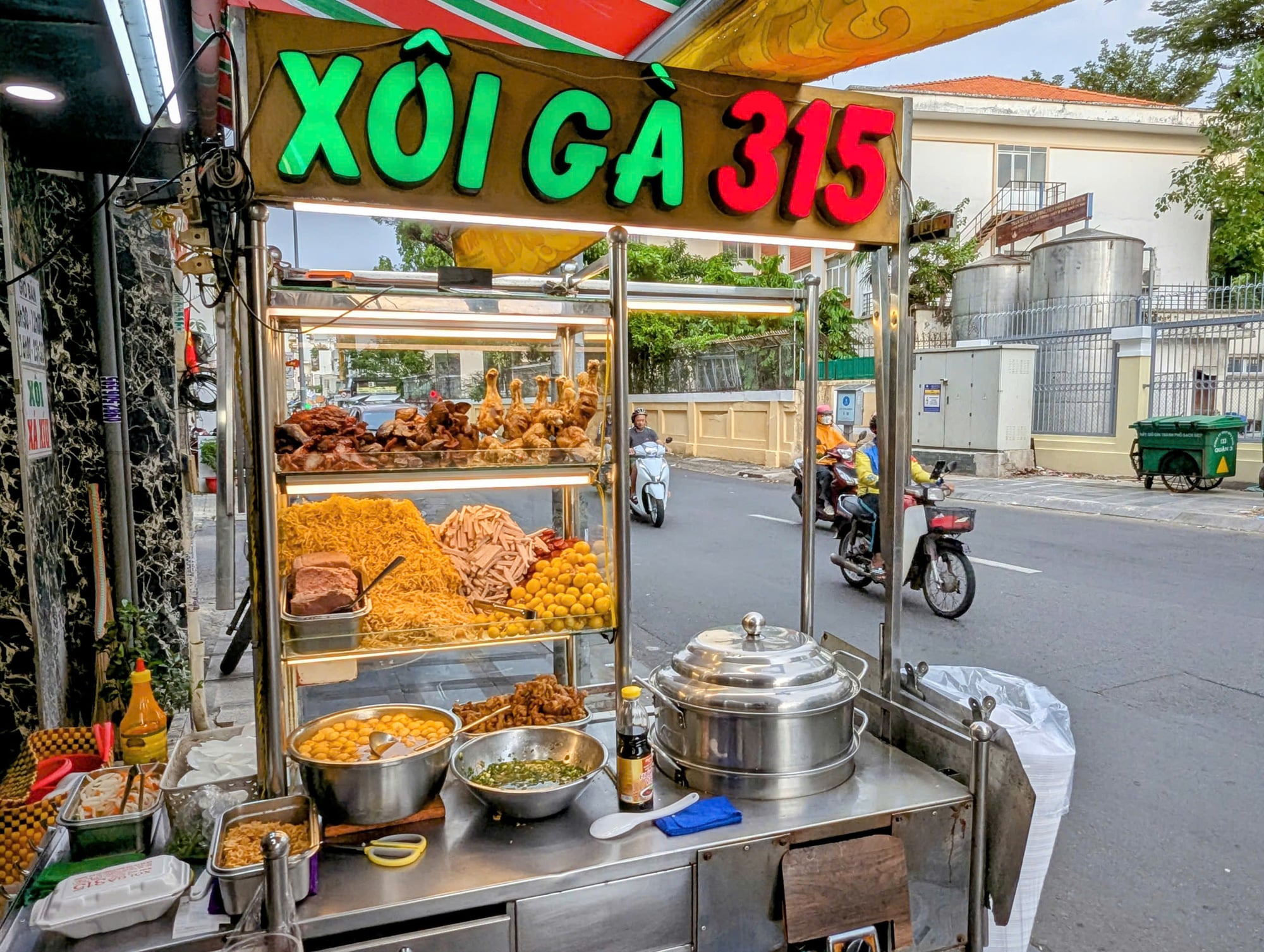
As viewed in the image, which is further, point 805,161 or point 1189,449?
point 1189,449

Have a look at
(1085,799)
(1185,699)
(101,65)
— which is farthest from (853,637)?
(101,65)

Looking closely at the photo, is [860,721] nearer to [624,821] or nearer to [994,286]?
[624,821]

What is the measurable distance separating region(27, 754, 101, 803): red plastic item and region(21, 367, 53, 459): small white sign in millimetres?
1167

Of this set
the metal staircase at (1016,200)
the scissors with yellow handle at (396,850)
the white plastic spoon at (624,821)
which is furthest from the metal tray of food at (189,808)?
the metal staircase at (1016,200)

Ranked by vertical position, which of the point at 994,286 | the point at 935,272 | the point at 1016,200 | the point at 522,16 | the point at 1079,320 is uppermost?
the point at 1016,200

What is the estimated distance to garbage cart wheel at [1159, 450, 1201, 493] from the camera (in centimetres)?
1211

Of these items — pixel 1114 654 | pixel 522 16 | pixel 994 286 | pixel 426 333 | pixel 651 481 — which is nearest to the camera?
pixel 426 333

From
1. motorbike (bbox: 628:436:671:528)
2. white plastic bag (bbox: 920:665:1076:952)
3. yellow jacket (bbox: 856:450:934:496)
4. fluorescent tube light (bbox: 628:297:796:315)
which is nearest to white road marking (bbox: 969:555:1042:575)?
yellow jacket (bbox: 856:450:934:496)

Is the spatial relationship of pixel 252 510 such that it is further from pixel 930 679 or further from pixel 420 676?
pixel 420 676

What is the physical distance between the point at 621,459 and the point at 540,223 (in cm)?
73

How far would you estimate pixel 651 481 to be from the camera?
10.9 meters

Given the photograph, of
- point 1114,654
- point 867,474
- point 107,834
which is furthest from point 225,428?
point 867,474

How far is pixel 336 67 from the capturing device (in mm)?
1962

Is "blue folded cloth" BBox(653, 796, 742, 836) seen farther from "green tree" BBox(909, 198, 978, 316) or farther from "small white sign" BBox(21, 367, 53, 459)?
"green tree" BBox(909, 198, 978, 316)
